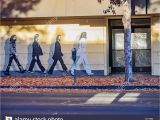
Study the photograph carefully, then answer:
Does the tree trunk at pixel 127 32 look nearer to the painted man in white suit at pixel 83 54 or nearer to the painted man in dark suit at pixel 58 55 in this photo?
the painted man in white suit at pixel 83 54

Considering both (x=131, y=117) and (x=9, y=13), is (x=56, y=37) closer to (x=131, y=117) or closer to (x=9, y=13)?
(x=9, y=13)

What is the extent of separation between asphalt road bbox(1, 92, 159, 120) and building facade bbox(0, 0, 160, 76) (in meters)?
8.71

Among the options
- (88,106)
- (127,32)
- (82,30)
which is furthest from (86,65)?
(88,106)

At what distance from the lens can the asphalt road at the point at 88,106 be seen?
447 inches

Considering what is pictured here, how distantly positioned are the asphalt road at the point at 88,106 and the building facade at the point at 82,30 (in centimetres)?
871

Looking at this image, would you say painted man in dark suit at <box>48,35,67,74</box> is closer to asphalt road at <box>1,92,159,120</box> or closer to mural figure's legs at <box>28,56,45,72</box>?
mural figure's legs at <box>28,56,45,72</box>

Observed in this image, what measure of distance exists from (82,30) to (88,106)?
40.0 ft

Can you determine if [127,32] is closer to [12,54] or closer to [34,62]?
[34,62]

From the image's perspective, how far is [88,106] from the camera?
13047mm

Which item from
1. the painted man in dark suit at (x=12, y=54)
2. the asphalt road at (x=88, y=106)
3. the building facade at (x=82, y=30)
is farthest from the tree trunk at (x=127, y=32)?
the painted man in dark suit at (x=12, y=54)

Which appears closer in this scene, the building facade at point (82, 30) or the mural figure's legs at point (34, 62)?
the building facade at point (82, 30)

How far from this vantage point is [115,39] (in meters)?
25.5

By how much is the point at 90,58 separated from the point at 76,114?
13852mm

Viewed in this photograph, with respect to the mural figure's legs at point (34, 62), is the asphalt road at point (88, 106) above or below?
below
